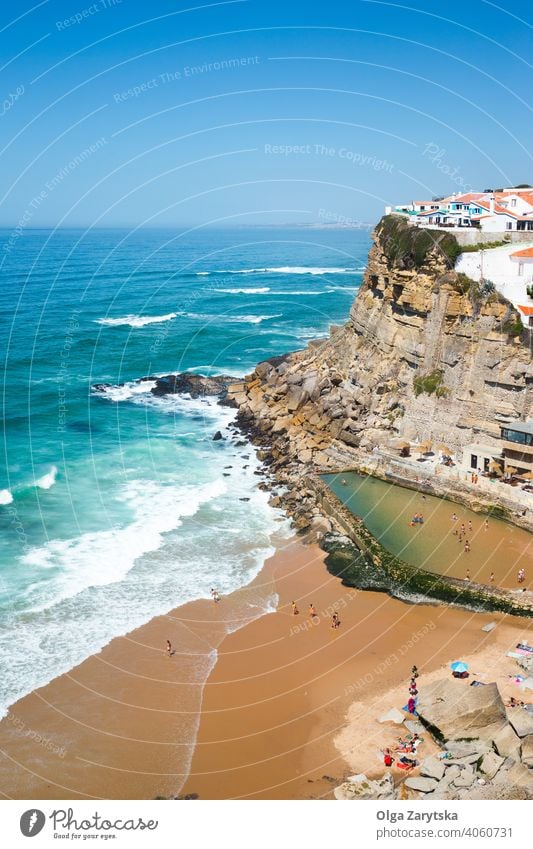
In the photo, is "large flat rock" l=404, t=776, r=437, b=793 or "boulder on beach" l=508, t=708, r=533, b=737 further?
"boulder on beach" l=508, t=708, r=533, b=737

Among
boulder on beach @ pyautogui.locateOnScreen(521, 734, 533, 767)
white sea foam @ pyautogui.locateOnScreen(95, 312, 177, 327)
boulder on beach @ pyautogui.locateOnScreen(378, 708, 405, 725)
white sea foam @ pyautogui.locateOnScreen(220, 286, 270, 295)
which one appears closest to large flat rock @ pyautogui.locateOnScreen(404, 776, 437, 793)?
boulder on beach @ pyautogui.locateOnScreen(521, 734, 533, 767)

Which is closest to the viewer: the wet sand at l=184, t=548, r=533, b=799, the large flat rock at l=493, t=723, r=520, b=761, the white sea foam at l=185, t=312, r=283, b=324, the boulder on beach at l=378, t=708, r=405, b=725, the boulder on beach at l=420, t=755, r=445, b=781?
the large flat rock at l=493, t=723, r=520, b=761

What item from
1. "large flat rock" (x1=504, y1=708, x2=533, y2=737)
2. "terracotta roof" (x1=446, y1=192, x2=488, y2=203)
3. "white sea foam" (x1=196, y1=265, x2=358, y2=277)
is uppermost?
"terracotta roof" (x1=446, y1=192, x2=488, y2=203)

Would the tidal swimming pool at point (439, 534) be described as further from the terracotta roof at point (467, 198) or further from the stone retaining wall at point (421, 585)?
the terracotta roof at point (467, 198)

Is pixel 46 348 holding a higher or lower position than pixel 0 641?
higher

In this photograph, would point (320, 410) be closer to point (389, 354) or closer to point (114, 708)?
point (389, 354)

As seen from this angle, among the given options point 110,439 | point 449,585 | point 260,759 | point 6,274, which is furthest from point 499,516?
point 6,274

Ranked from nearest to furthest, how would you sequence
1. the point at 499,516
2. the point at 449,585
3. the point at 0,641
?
1. the point at 0,641
2. the point at 449,585
3. the point at 499,516

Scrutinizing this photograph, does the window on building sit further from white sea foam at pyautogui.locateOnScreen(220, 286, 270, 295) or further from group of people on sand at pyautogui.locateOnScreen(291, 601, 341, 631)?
A: white sea foam at pyautogui.locateOnScreen(220, 286, 270, 295)
